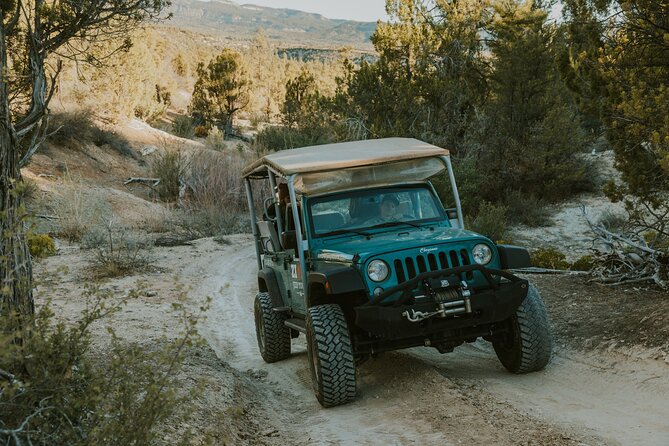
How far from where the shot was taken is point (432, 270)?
19.6 ft

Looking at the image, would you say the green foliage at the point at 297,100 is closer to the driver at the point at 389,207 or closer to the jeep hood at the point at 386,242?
the driver at the point at 389,207

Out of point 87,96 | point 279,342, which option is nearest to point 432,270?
point 279,342

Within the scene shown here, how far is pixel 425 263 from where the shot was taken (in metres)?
5.98

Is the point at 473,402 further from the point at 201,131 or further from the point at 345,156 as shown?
the point at 201,131

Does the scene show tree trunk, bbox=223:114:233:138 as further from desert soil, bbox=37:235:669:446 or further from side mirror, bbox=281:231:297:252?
side mirror, bbox=281:231:297:252

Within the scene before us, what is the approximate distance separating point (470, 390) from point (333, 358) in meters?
1.15

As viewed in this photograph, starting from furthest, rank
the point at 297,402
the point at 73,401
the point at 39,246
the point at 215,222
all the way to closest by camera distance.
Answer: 1. the point at 215,222
2. the point at 39,246
3. the point at 297,402
4. the point at 73,401

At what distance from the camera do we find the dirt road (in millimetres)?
4953

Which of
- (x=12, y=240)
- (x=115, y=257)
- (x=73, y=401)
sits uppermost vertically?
(x=12, y=240)

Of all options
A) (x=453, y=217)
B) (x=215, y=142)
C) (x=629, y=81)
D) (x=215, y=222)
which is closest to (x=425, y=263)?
(x=453, y=217)

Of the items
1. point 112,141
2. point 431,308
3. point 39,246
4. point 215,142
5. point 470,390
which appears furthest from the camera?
point 215,142

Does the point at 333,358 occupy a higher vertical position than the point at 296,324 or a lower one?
higher

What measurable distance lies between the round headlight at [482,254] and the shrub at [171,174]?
20.3m

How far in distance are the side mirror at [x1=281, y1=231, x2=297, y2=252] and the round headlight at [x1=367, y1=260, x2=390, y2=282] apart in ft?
4.24
